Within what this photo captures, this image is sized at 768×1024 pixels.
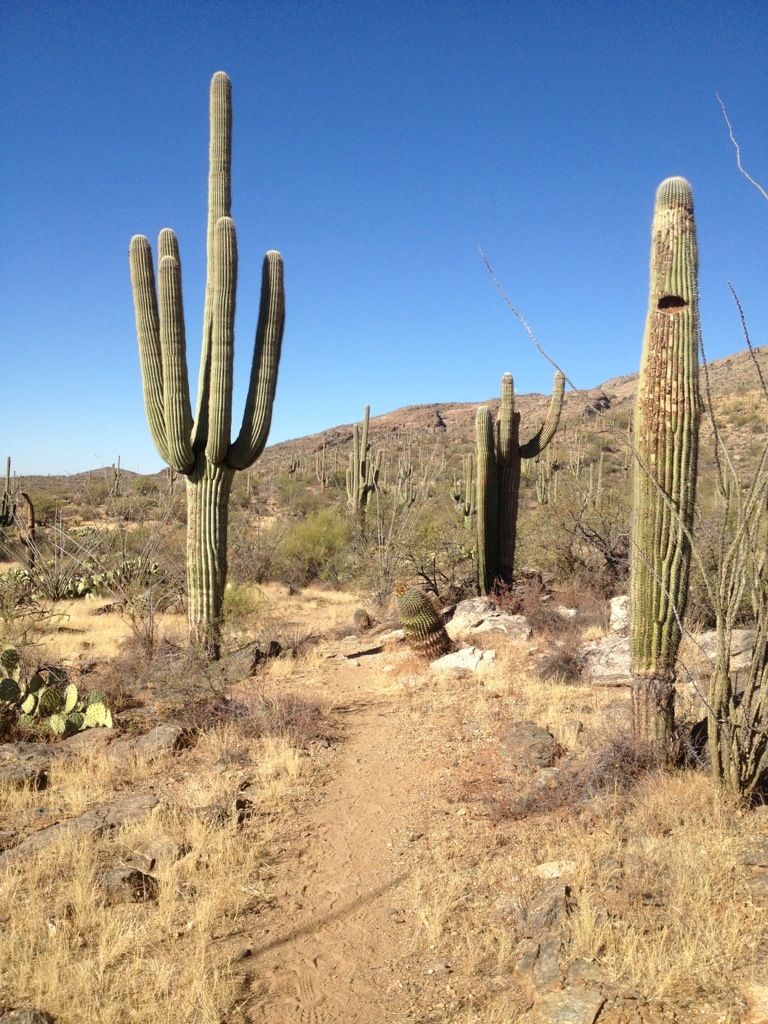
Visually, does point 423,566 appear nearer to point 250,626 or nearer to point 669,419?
point 250,626

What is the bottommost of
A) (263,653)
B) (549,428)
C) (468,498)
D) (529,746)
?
(529,746)

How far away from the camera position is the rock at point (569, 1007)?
9.39 feet

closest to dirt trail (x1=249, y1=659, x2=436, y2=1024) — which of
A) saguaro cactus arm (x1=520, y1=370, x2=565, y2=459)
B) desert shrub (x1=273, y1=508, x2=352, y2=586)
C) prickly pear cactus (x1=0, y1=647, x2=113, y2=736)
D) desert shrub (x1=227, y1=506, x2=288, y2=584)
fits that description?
prickly pear cactus (x1=0, y1=647, x2=113, y2=736)

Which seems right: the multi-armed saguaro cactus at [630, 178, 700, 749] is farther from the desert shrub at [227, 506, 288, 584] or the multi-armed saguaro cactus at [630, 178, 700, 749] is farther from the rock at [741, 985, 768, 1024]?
the desert shrub at [227, 506, 288, 584]

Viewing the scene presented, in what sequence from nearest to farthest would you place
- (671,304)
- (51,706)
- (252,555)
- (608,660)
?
(671,304)
(51,706)
(608,660)
(252,555)

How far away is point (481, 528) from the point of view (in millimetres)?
12367

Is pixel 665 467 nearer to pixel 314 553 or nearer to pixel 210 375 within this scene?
pixel 210 375

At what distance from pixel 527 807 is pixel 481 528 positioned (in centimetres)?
762

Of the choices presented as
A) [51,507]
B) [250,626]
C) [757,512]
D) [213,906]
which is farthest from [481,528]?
[51,507]

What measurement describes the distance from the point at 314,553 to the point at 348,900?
14.6 m

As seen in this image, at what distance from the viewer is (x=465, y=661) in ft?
30.9

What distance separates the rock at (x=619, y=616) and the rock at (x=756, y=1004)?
6777 mm

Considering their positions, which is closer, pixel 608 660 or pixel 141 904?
pixel 141 904

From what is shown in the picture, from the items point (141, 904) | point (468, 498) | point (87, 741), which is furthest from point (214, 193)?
point (468, 498)
